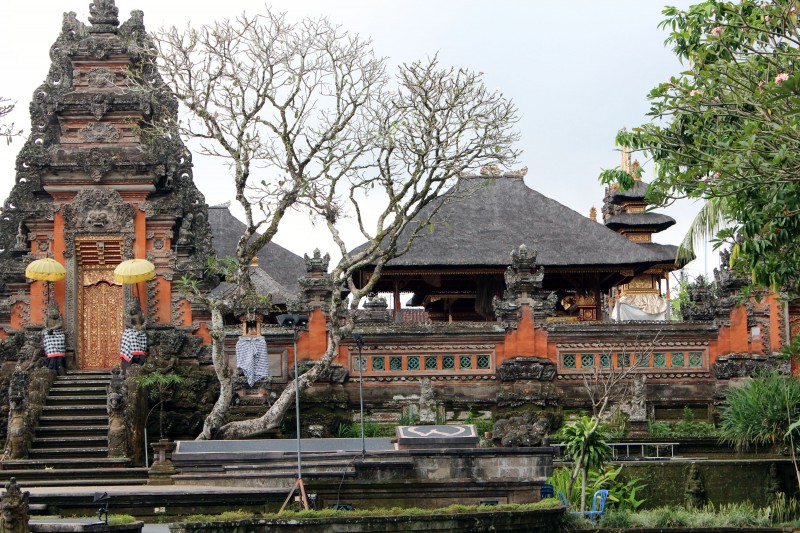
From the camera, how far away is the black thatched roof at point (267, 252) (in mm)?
35875

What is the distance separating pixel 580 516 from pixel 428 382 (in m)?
6.85

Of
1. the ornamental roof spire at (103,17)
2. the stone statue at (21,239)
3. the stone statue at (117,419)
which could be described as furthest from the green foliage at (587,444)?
the ornamental roof spire at (103,17)

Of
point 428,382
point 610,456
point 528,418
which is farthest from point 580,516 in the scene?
point 428,382

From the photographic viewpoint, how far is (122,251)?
25.1m

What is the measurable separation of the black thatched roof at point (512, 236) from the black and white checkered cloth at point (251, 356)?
577 centimetres

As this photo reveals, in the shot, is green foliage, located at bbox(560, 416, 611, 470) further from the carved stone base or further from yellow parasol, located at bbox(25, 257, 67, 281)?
yellow parasol, located at bbox(25, 257, 67, 281)

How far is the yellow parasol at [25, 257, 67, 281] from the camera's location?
2414 cm

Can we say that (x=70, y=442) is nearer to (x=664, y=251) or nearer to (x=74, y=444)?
Answer: (x=74, y=444)

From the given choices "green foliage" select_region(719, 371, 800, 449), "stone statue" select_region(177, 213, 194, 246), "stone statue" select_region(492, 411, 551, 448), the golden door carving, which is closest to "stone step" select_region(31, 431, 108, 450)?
the golden door carving

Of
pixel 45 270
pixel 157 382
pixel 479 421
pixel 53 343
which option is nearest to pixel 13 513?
pixel 157 382

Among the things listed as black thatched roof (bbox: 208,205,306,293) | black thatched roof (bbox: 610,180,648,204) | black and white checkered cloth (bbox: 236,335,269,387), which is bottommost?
black and white checkered cloth (bbox: 236,335,269,387)

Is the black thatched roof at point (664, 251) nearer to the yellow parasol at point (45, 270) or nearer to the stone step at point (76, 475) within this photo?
the yellow parasol at point (45, 270)

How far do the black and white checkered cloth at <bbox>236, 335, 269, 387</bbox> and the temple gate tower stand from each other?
4.83ft

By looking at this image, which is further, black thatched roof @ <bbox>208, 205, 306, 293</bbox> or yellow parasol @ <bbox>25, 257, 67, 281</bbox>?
black thatched roof @ <bbox>208, 205, 306, 293</bbox>
